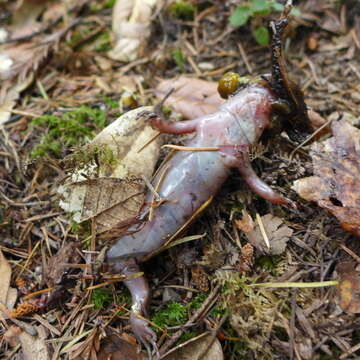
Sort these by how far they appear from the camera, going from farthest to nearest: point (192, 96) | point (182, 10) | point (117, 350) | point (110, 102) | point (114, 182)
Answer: point (182, 10) → point (110, 102) → point (192, 96) → point (114, 182) → point (117, 350)

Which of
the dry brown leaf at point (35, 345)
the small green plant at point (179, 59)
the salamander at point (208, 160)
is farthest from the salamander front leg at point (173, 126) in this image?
the dry brown leaf at point (35, 345)

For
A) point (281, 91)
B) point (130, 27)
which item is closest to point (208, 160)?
point (281, 91)

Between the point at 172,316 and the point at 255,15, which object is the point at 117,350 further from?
the point at 255,15

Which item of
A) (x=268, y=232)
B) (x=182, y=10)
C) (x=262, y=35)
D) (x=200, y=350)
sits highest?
(x=182, y=10)

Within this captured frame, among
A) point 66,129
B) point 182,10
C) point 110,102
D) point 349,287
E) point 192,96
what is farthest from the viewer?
point 182,10

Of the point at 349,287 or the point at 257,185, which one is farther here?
the point at 257,185

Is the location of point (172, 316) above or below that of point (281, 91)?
below

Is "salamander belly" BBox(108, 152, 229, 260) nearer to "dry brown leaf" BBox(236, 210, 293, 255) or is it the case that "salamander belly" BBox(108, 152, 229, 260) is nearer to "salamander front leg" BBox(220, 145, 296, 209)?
"salamander front leg" BBox(220, 145, 296, 209)
